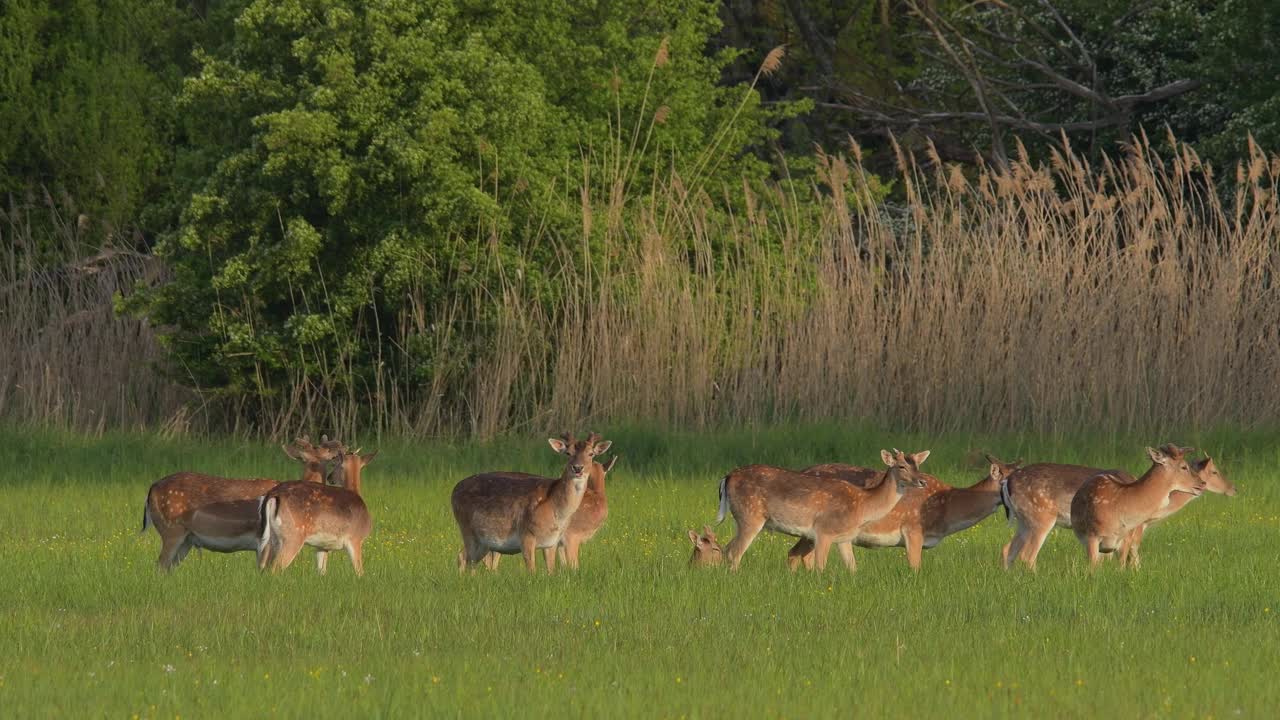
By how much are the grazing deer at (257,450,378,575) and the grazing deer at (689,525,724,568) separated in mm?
2113

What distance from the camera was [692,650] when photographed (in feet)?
32.1

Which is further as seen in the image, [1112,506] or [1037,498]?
[1037,498]

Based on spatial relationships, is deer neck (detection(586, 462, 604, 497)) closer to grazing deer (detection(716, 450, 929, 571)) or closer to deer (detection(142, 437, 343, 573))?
grazing deer (detection(716, 450, 929, 571))

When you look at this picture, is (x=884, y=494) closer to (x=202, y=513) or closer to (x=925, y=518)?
(x=925, y=518)

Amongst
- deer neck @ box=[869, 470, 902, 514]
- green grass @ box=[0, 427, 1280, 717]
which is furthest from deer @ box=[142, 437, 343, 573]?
deer neck @ box=[869, 470, 902, 514]

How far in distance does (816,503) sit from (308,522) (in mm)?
3163

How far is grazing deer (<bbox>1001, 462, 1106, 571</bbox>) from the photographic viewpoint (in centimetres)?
1339

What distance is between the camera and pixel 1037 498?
13.4 meters

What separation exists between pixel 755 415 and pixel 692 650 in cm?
1192

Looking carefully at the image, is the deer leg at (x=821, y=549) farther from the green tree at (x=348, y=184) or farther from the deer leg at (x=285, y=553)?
the green tree at (x=348, y=184)

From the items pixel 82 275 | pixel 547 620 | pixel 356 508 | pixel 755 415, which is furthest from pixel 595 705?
pixel 82 275

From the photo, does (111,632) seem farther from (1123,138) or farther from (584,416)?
(1123,138)

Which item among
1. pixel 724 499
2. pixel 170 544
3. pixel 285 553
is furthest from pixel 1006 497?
pixel 170 544

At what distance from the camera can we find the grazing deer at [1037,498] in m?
13.4
